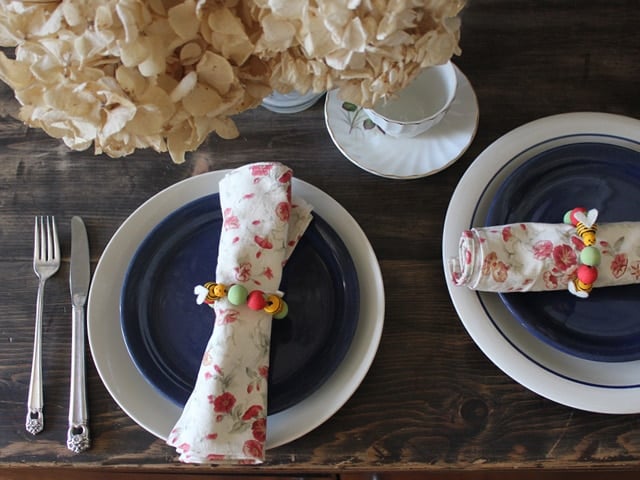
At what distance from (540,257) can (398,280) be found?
0.16m

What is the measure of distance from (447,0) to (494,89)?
338 millimetres

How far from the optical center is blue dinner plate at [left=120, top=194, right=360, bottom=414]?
586mm

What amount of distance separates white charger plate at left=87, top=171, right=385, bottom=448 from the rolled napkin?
113 millimetres

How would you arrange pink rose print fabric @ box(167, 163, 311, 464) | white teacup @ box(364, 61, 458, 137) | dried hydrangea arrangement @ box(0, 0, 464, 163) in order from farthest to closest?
white teacup @ box(364, 61, 458, 137) → pink rose print fabric @ box(167, 163, 311, 464) → dried hydrangea arrangement @ box(0, 0, 464, 163)

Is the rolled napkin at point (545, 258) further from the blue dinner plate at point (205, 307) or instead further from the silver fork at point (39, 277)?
the silver fork at point (39, 277)

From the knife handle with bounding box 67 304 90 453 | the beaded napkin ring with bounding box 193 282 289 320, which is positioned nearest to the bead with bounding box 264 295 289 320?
the beaded napkin ring with bounding box 193 282 289 320

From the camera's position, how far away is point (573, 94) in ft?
2.38

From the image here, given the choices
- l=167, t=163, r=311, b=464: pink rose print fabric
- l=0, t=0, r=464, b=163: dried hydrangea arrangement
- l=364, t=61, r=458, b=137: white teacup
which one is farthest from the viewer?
l=364, t=61, r=458, b=137: white teacup

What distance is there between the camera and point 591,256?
1.85 ft

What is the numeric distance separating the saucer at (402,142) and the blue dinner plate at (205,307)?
0.38ft

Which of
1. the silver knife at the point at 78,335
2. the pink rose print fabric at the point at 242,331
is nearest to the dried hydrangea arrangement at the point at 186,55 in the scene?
the pink rose print fabric at the point at 242,331

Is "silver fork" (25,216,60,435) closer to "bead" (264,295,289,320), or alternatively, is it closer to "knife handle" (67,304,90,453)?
"knife handle" (67,304,90,453)

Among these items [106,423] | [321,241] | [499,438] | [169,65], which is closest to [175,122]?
[169,65]

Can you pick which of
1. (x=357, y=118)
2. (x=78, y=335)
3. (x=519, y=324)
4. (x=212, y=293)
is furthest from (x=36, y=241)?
(x=519, y=324)
